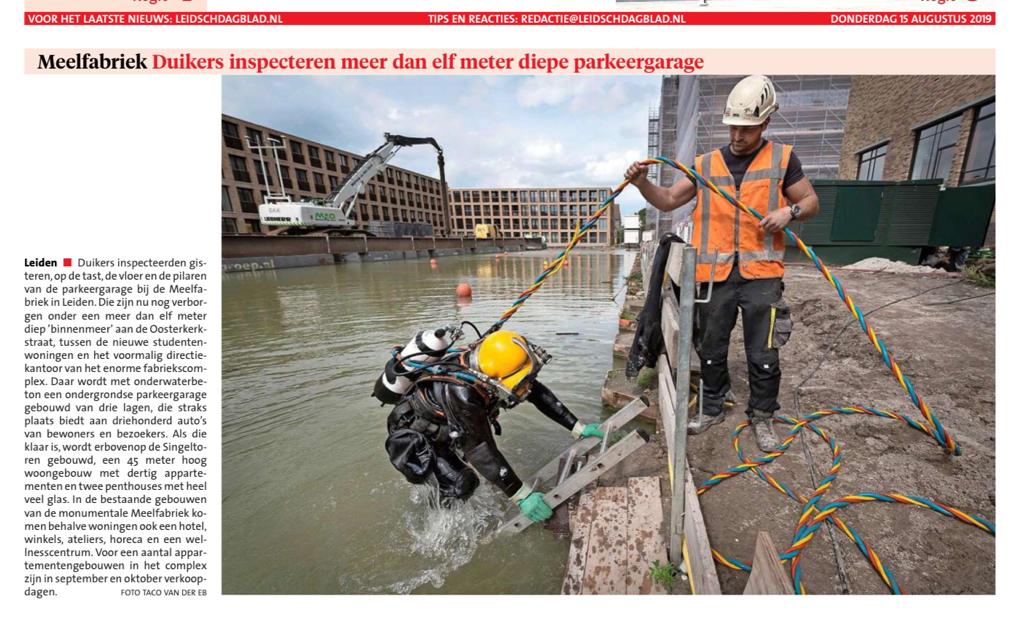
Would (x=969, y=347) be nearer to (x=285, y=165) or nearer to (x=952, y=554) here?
(x=952, y=554)

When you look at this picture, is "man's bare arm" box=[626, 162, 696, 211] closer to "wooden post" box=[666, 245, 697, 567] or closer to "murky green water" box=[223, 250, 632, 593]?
"wooden post" box=[666, 245, 697, 567]

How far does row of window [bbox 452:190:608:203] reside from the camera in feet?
245

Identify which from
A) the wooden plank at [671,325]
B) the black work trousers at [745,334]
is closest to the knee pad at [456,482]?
the wooden plank at [671,325]

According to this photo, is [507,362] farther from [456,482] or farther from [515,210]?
[515,210]

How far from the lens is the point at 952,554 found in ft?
5.46

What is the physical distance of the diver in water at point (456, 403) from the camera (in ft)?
7.43

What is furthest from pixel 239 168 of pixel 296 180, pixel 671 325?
pixel 671 325

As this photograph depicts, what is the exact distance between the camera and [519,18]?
8.30 feet

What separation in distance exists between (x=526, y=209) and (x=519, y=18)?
75527 millimetres

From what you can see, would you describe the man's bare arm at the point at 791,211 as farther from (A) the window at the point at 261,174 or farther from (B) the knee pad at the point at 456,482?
(A) the window at the point at 261,174

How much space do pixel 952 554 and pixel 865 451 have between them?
847 mm

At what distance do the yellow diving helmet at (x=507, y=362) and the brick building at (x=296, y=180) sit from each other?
2645 centimetres

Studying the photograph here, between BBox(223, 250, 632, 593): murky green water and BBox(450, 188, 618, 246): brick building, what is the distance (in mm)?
69564

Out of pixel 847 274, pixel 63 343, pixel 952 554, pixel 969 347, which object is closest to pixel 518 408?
pixel 952 554
